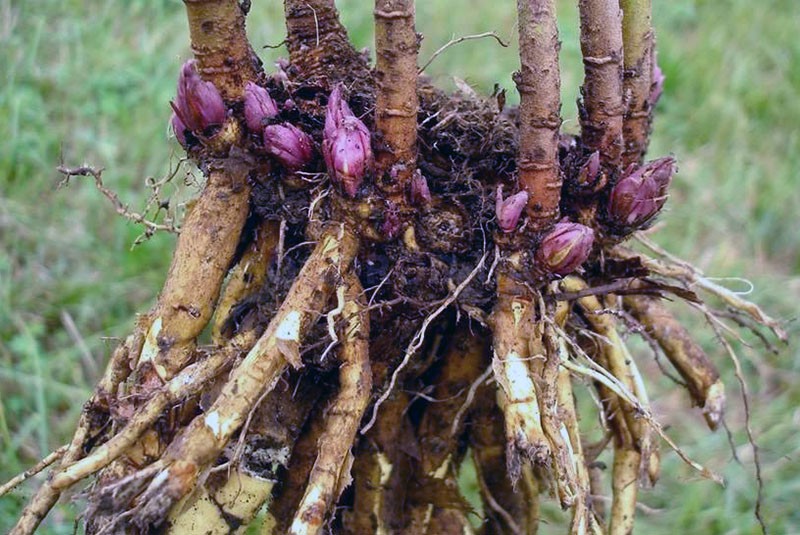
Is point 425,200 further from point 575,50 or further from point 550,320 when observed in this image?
point 575,50

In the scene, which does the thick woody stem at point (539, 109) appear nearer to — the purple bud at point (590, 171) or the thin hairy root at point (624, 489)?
the purple bud at point (590, 171)

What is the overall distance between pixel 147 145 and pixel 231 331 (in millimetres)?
1440

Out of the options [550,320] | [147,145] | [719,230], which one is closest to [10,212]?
[147,145]

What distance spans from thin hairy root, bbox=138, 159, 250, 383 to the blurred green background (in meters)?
0.45

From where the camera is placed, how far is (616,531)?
4.08ft

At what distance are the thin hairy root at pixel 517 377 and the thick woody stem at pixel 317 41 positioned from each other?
37 centimetres

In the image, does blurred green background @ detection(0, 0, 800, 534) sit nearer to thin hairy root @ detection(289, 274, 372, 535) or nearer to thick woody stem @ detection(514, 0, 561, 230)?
thick woody stem @ detection(514, 0, 561, 230)

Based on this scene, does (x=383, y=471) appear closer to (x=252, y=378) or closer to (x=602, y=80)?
(x=252, y=378)

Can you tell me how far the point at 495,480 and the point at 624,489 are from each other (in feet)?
0.65

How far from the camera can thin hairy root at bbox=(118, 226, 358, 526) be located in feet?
2.88

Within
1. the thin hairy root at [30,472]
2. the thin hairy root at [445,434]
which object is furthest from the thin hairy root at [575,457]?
the thin hairy root at [30,472]

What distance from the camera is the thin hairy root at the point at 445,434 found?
121cm

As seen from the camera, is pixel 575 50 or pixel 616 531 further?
pixel 575 50

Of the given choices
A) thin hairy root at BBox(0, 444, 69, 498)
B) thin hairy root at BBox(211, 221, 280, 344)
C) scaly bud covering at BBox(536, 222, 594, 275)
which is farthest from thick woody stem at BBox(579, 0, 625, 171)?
thin hairy root at BBox(0, 444, 69, 498)
